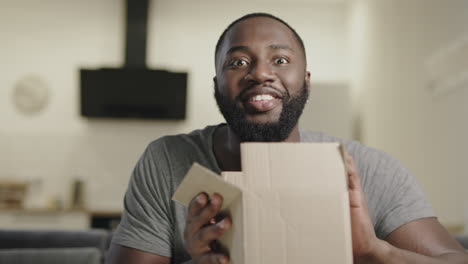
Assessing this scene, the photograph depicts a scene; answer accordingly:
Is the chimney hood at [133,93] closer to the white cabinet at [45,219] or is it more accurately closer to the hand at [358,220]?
the white cabinet at [45,219]

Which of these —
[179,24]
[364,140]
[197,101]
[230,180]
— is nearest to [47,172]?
[197,101]

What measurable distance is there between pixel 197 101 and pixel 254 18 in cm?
462

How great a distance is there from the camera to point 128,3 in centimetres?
590

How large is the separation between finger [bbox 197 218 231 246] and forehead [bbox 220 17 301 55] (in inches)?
21.6

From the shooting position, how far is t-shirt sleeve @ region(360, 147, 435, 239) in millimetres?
1261

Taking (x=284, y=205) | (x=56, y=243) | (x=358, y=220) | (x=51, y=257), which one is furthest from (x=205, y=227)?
(x=56, y=243)

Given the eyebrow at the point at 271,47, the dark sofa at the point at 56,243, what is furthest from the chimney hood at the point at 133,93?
the eyebrow at the point at 271,47

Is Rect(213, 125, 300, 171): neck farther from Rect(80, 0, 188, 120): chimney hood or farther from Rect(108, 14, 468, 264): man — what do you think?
Rect(80, 0, 188, 120): chimney hood

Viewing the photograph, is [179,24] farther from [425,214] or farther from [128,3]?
[425,214]

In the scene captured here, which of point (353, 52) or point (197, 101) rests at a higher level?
point (353, 52)

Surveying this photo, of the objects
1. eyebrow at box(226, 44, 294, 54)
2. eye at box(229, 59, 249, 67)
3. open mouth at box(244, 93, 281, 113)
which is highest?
eyebrow at box(226, 44, 294, 54)

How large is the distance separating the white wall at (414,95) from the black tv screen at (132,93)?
189 cm

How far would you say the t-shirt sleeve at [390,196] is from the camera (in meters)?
1.26

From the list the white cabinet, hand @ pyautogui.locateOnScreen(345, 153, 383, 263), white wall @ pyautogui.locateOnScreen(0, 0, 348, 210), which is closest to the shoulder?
hand @ pyautogui.locateOnScreen(345, 153, 383, 263)
